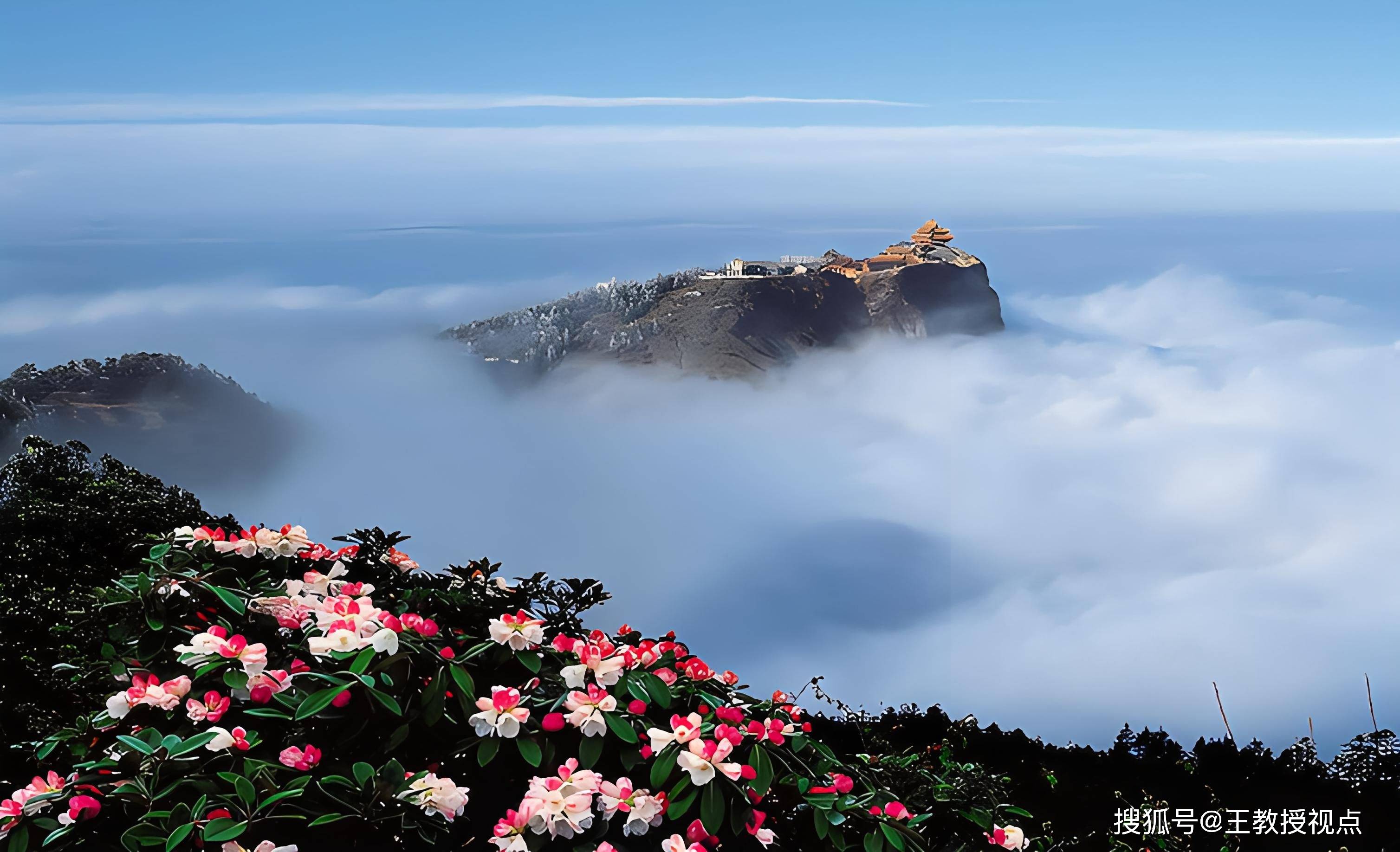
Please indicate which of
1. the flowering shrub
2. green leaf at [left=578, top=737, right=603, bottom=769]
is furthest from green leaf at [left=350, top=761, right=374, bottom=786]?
green leaf at [left=578, top=737, right=603, bottom=769]

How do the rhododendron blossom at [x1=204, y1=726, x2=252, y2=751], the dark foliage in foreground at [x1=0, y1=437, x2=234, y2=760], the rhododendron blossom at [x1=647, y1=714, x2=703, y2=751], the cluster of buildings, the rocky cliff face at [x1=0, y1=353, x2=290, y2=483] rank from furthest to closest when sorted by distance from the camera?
the cluster of buildings
the rocky cliff face at [x1=0, y1=353, x2=290, y2=483]
the dark foliage in foreground at [x1=0, y1=437, x2=234, y2=760]
the rhododendron blossom at [x1=647, y1=714, x2=703, y2=751]
the rhododendron blossom at [x1=204, y1=726, x2=252, y2=751]

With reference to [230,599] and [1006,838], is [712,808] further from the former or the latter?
[230,599]

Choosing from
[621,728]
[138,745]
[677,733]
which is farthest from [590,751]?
[138,745]

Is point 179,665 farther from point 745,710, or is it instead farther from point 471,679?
point 745,710

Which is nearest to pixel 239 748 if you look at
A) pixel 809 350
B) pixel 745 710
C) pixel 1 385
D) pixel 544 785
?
pixel 544 785

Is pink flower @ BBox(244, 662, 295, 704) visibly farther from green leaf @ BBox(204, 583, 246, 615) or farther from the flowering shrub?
green leaf @ BBox(204, 583, 246, 615)

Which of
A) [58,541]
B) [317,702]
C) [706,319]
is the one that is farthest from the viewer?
[706,319]
